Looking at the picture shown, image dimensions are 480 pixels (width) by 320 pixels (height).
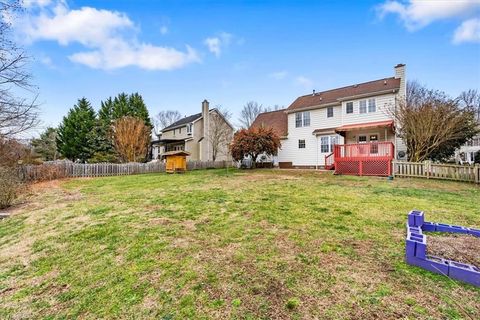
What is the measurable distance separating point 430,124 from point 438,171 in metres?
2.59

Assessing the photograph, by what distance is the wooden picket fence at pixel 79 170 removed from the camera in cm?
1534

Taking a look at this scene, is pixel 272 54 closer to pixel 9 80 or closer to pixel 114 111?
pixel 9 80

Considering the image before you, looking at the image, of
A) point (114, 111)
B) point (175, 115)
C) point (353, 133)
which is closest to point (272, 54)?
point (353, 133)

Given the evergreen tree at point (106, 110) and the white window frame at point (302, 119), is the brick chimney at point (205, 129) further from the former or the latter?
the evergreen tree at point (106, 110)

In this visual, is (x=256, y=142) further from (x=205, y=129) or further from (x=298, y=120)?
(x=205, y=129)

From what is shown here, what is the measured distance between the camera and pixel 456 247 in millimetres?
3572

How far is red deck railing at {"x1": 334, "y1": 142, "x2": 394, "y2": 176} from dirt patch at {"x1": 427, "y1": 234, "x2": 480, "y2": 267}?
986 cm

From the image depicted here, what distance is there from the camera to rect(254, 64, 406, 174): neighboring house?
15.1 metres

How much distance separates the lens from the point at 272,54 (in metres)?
17.9

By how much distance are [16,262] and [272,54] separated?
1817cm

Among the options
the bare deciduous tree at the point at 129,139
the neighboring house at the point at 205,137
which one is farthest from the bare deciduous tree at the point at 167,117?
the bare deciduous tree at the point at 129,139

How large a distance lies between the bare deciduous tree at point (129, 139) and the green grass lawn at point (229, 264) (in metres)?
17.7

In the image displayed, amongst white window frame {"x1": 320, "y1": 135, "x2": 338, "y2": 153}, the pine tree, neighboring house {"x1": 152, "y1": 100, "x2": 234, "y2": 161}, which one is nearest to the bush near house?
white window frame {"x1": 320, "y1": 135, "x2": 338, "y2": 153}

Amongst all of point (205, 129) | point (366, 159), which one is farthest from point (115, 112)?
point (366, 159)
